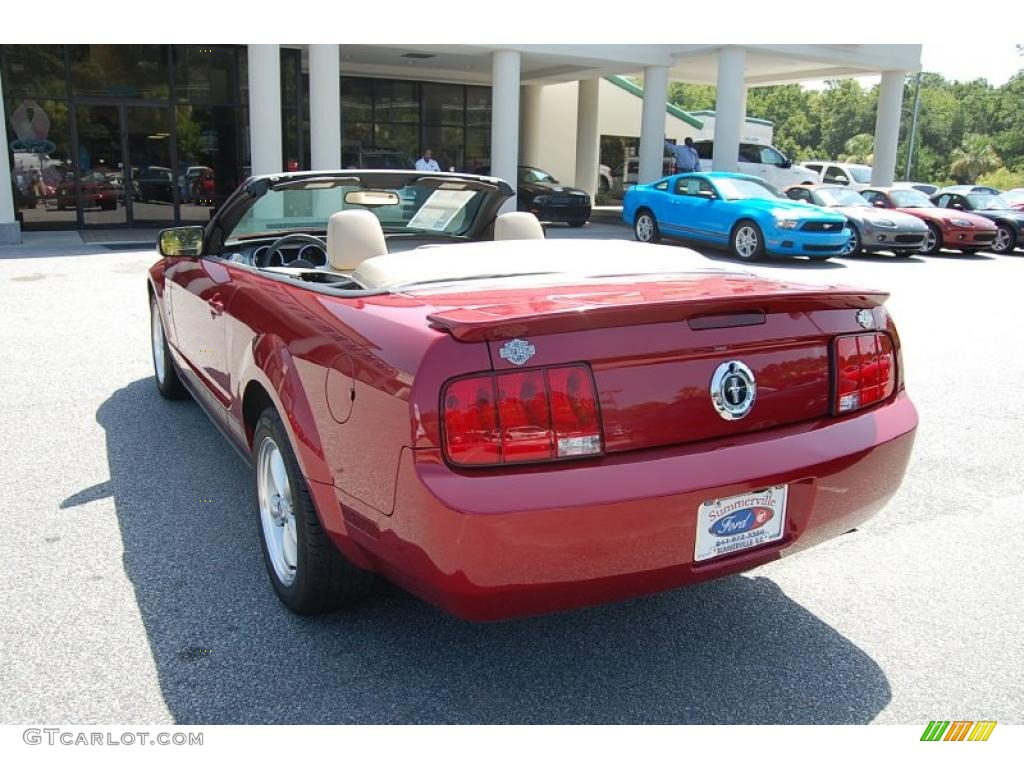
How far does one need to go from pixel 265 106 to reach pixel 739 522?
16.0 meters

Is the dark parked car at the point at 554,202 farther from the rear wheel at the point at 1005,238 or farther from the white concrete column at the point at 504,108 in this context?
the rear wheel at the point at 1005,238

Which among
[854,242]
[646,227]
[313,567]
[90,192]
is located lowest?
[313,567]

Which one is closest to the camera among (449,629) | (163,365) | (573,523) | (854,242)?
(573,523)

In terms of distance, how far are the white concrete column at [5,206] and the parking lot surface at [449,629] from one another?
12051 mm

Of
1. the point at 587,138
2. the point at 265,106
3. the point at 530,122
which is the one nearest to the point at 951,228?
the point at 587,138

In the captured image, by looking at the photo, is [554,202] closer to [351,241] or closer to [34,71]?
[34,71]

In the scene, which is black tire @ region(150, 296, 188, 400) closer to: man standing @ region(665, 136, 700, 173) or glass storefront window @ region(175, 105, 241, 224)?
glass storefront window @ region(175, 105, 241, 224)

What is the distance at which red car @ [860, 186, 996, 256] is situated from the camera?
706 inches

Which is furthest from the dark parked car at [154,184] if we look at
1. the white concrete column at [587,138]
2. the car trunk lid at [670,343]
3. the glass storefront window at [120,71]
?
the car trunk lid at [670,343]

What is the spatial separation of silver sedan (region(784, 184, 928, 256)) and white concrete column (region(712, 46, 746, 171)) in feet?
15.1

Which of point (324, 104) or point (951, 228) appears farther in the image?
point (951, 228)

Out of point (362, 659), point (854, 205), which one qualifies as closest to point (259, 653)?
point (362, 659)

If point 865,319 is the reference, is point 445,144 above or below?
above

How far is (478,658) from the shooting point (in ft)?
9.71
